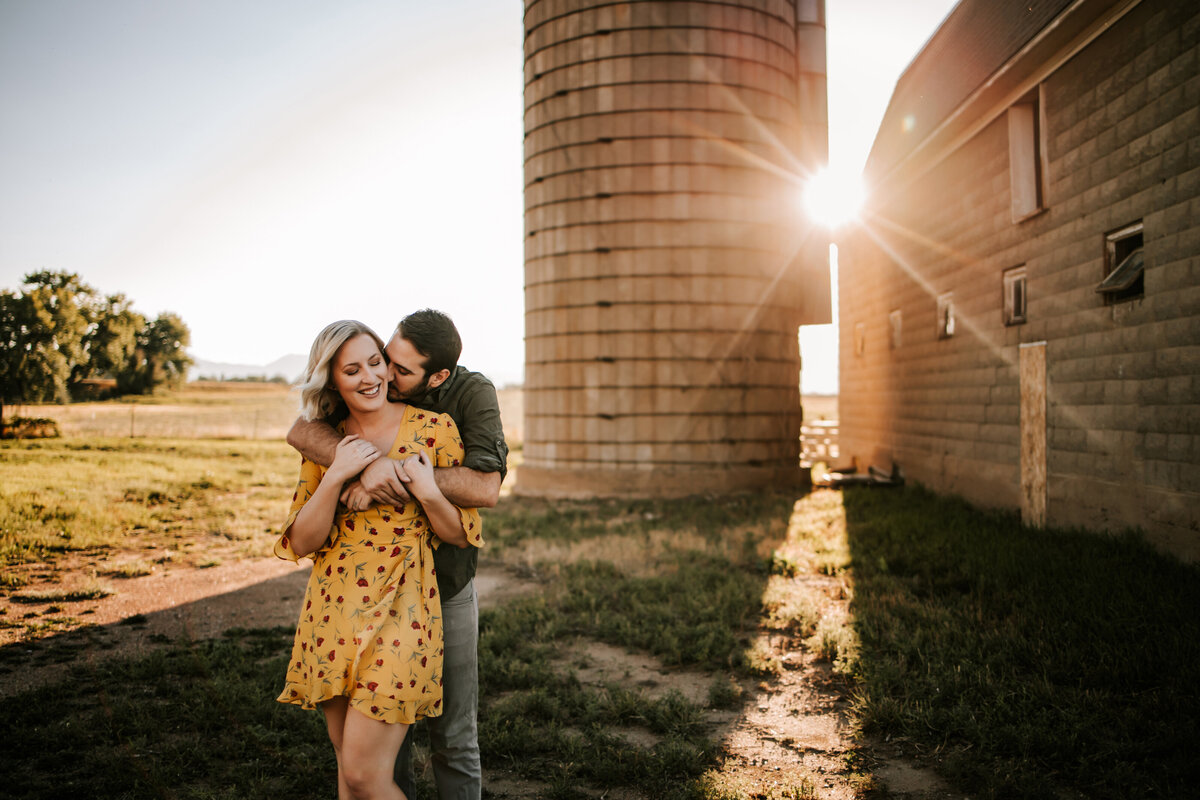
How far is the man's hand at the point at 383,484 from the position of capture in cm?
225

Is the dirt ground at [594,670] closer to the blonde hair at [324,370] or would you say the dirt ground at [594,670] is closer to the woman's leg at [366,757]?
the woman's leg at [366,757]

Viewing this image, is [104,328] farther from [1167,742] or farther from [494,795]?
[1167,742]

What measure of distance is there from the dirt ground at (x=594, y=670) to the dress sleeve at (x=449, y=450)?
1.61m

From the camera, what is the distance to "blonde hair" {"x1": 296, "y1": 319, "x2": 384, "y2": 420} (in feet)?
7.74

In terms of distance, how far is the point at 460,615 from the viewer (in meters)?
2.54

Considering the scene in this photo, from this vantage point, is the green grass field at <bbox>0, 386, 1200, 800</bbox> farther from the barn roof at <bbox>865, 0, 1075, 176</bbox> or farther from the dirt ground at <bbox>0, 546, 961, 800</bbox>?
the barn roof at <bbox>865, 0, 1075, 176</bbox>

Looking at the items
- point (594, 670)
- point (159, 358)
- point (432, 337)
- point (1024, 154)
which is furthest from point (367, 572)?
point (159, 358)

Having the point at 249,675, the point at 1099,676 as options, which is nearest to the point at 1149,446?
the point at 1099,676

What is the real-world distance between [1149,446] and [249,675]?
7.28 metres

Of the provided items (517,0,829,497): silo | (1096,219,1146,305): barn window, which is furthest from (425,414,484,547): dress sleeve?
(517,0,829,497): silo

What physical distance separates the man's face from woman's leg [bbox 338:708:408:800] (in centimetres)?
102

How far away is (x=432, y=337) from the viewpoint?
248 cm

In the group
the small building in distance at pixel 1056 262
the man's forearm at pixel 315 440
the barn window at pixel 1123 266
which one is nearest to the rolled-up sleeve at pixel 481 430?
the man's forearm at pixel 315 440

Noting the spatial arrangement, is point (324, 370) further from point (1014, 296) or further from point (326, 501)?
point (1014, 296)
